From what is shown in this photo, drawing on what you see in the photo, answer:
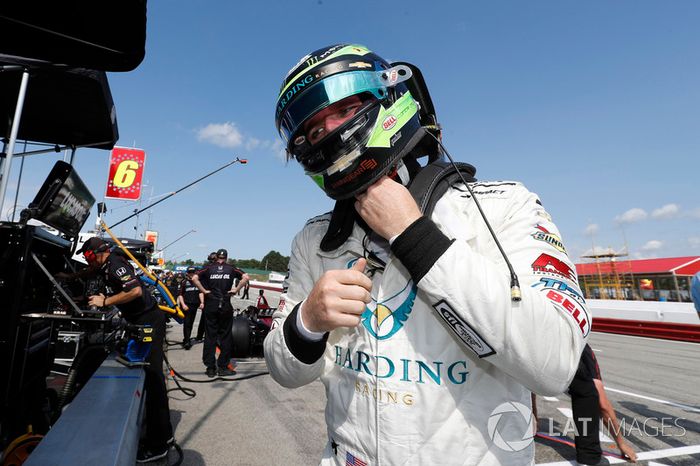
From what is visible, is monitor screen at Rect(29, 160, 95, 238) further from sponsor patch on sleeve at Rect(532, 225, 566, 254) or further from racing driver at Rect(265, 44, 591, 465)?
sponsor patch on sleeve at Rect(532, 225, 566, 254)

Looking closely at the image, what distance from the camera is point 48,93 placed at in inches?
122

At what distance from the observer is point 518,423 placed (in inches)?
40.7

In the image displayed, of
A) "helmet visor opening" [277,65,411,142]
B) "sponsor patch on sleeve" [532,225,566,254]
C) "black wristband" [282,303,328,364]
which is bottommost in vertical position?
"black wristband" [282,303,328,364]

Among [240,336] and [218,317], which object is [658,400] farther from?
[218,317]

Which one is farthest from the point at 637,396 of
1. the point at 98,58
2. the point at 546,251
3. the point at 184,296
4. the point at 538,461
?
the point at 184,296

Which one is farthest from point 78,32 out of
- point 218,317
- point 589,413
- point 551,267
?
point 218,317

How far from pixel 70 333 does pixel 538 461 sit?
5392 mm

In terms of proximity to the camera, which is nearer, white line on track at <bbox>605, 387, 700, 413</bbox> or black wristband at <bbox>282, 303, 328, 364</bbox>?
black wristband at <bbox>282, 303, 328, 364</bbox>

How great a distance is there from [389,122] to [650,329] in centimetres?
1530

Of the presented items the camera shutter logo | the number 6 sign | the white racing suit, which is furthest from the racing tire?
the camera shutter logo

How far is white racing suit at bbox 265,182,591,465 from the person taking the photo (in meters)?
0.87

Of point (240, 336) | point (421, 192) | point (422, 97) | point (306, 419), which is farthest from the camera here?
point (240, 336)

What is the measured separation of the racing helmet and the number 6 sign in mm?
10161

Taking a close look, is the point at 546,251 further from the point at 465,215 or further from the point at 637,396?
the point at 637,396
